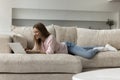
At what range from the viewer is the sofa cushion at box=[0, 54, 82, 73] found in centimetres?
285

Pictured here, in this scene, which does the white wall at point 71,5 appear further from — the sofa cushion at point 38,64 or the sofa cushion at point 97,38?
the sofa cushion at point 38,64

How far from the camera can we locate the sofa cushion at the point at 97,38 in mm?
4176

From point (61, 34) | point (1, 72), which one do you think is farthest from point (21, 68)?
point (61, 34)

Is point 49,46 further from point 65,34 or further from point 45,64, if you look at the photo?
point 65,34

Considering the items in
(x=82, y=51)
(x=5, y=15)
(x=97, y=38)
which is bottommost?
(x=82, y=51)

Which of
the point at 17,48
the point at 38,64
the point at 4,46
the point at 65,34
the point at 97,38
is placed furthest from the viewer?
the point at 97,38

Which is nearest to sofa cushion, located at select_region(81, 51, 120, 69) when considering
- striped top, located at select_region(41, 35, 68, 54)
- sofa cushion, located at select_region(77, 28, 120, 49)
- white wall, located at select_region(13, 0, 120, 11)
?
striped top, located at select_region(41, 35, 68, 54)

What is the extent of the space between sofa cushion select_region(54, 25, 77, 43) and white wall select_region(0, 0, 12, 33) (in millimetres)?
1468

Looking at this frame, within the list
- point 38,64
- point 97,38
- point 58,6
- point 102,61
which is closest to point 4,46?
point 38,64

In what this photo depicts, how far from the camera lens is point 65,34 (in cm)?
412

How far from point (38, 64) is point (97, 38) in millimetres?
1598

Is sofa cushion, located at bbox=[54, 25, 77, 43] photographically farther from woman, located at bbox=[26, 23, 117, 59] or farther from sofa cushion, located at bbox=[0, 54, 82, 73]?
sofa cushion, located at bbox=[0, 54, 82, 73]

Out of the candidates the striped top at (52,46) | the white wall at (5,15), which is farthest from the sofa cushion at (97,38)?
the white wall at (5,15)

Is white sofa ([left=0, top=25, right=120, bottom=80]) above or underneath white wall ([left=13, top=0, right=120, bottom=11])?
underneath
